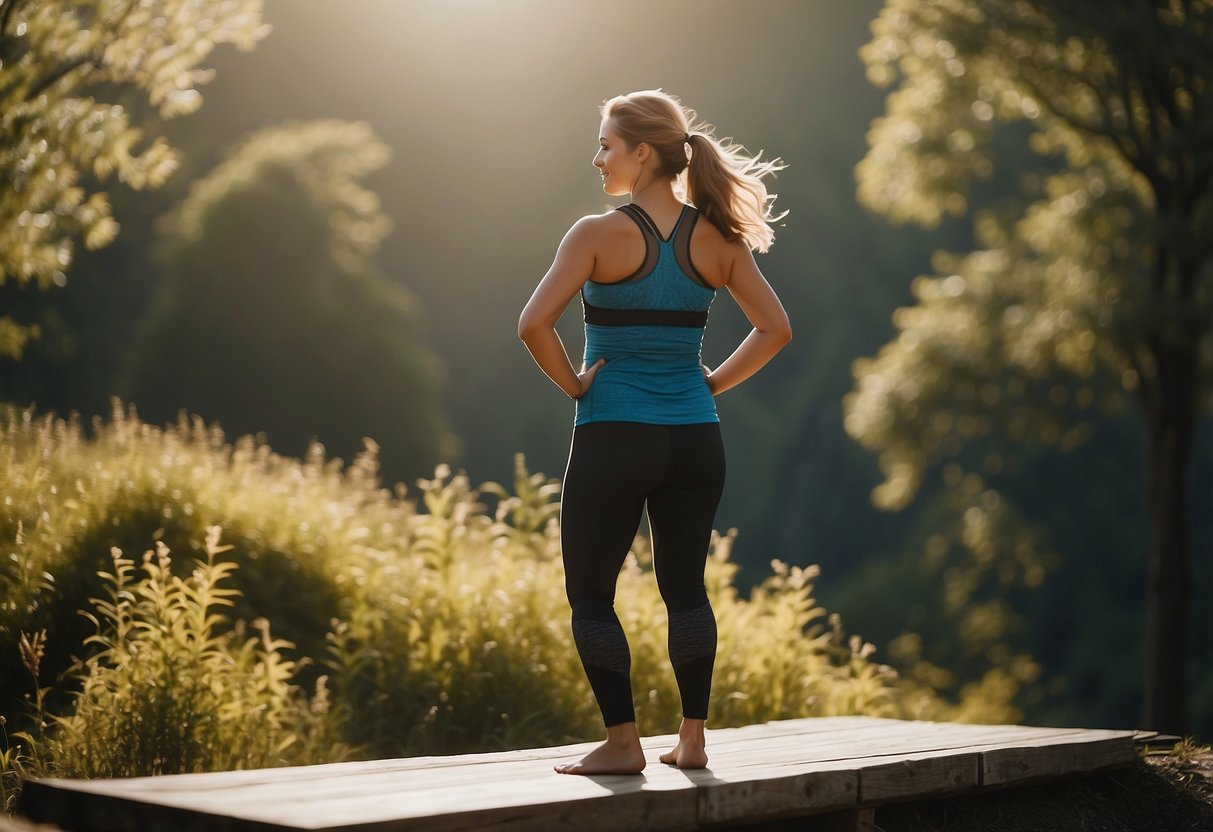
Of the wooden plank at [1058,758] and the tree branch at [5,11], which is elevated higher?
the tree branch at [5,11]

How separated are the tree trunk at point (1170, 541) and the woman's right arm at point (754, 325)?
8601 mm

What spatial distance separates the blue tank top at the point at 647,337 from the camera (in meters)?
3.93

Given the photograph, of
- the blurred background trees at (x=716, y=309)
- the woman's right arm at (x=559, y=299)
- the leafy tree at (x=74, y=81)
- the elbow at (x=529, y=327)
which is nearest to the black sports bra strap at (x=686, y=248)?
the woman's right arm at (x=559, y=299)

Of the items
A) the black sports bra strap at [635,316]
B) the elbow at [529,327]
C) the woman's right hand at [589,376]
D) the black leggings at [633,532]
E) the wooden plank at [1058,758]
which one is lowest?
the wooden plank at [1058,758]

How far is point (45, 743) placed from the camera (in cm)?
563

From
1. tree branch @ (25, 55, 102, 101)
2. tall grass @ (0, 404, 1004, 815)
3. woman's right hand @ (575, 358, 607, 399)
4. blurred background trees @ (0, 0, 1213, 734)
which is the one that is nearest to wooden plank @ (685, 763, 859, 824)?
woman's right hand @ (575, 358, 607, 399)

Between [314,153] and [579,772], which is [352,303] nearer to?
[314,153]

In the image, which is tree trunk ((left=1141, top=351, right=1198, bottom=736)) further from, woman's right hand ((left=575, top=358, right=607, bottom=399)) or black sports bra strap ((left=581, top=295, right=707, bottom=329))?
woman's right hand ((left=575, top=358, right=607, bottom=399))

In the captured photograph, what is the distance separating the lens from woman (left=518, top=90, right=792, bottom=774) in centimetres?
389

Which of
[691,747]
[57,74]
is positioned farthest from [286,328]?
[691,747]

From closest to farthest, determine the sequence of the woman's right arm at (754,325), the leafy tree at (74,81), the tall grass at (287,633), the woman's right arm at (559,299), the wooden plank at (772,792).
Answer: the wooden plank at (772,792) → the woman's right arm at (559,299) → the woman's right arm at (754,325) → the tall grass at (287,633) → the leafy tree at (74,81)

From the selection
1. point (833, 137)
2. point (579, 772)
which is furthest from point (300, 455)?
point (833, 137)

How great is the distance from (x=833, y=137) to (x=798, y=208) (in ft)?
9.69

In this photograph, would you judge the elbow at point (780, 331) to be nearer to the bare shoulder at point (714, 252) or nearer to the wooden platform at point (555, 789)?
the bare shoulder at point (714, 252)
